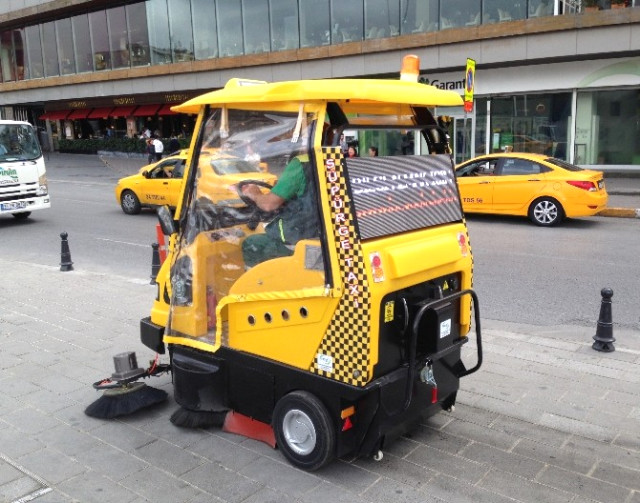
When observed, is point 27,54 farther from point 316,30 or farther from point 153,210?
point 153,210

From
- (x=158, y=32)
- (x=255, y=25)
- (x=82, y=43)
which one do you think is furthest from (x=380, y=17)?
(x=82, y=43)

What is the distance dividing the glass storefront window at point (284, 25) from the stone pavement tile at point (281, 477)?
25.1 metres

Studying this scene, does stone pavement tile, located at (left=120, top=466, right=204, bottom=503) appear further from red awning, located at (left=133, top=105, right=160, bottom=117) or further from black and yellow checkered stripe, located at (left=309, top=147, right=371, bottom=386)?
red awning, located at (left=133, top=105, right=160, bottom=117)

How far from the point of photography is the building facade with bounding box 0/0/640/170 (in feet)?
67.8

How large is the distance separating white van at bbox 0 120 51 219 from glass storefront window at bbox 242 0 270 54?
51.4ft

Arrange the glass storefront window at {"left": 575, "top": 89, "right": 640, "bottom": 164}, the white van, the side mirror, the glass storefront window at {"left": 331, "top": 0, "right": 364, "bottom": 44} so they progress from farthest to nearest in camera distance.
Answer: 1. the glass storefront window at {"left": 331, "top": 0, "right": 364, "bottom": 44}
2. the glass storefront window at {"left": 575, "top": 89, "right": 640, "bottom": 164}
3. the white van
4. the side mirror

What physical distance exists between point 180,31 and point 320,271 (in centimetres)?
3165

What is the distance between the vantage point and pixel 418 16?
2345 centimetres

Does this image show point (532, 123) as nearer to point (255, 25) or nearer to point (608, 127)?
point (608, 127)

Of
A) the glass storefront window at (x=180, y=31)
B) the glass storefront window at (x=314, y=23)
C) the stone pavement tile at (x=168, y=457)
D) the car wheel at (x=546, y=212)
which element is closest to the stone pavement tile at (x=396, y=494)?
the stone pavement tile at (x=168, y=457)

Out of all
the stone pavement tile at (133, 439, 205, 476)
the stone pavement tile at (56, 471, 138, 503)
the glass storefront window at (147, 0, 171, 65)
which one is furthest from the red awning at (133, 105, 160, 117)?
the stone pavement tile at (56, 471, 138, 503)

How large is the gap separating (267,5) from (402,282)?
2714 centimetres

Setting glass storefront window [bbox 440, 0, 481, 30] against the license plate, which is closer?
the license plate

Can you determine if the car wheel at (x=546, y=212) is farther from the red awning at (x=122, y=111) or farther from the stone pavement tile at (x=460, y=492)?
the red awning at (x=122, y=111)
